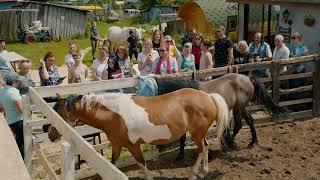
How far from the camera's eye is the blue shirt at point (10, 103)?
216 inches

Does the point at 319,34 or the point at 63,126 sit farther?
the point at 319,34

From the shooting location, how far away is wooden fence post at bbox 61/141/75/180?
11.1 ft

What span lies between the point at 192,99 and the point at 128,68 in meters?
2.18

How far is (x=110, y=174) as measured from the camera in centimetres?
259

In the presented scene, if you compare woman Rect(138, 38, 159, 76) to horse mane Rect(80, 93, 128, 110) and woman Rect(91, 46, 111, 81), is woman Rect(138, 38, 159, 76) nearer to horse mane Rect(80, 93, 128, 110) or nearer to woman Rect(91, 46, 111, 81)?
woman Rect(91, 46, 111, 81)

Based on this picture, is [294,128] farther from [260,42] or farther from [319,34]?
[319,34]

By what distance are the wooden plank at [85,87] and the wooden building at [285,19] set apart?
18.3 ft

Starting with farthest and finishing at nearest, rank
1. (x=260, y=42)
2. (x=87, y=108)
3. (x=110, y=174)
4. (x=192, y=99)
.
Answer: (x=260, y=42) → (x=192, y=99) → (x=87, y=108) → (x=110, y=174)

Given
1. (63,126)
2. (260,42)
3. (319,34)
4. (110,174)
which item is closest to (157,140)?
(63,126)

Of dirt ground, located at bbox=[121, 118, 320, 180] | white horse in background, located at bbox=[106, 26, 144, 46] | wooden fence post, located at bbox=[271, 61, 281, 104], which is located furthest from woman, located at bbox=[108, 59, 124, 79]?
white horse in background, located at bbox=[106, 26, 144, 46]

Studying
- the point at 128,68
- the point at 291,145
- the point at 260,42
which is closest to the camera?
the point at 291,145

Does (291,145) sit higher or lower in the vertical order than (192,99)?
lower

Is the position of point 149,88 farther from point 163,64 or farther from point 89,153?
point 89,153

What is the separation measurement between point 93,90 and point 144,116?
1.07 metres
